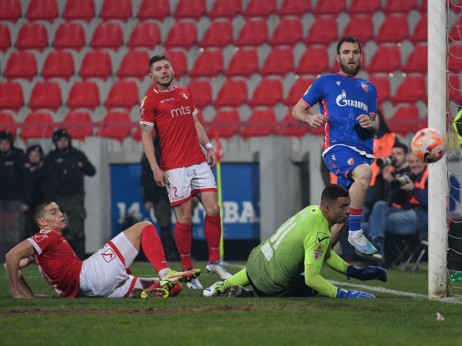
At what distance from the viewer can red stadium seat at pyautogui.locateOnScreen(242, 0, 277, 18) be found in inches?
607

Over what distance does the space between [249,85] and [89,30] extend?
338 centimetres

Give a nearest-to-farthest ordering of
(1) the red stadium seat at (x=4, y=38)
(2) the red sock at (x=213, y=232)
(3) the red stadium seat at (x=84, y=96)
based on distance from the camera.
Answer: (2) the red sock at (x=213, y=232)
(3) the red stadium seat at (x=84, y=96)
(1) the red stadium seat at (x=4, y=38)

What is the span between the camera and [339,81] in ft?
22.1

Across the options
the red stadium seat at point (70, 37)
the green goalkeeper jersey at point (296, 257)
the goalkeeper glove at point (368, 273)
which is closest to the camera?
the green goalkeeper jersey at point (296, 257)

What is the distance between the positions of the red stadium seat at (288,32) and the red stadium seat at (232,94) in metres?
1.22

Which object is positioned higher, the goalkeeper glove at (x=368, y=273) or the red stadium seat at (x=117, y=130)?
the red stadium seat at (x=117, y=130)

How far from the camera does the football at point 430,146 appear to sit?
18.7 feet

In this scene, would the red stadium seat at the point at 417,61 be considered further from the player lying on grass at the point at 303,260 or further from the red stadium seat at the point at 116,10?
the player lying on grass at the point at 303,260

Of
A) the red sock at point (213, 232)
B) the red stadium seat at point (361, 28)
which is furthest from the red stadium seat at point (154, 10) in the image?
the red sock at point (213, 232)

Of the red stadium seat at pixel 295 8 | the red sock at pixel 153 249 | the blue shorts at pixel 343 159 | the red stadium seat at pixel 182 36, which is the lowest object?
the red sock at pixel 153 249

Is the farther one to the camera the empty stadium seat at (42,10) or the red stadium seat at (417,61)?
the empty stadium seat at (42,10)

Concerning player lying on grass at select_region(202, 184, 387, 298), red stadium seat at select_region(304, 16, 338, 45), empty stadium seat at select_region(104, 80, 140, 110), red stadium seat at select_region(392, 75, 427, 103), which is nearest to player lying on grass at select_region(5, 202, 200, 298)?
player lying on grass at select_region(202, 184, 387, 298)

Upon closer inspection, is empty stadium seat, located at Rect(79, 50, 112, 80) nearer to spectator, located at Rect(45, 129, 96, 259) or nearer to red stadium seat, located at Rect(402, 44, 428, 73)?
spectator, located at Rect(45, 129, 96, 259)

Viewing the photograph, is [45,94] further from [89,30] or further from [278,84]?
[278,84]
